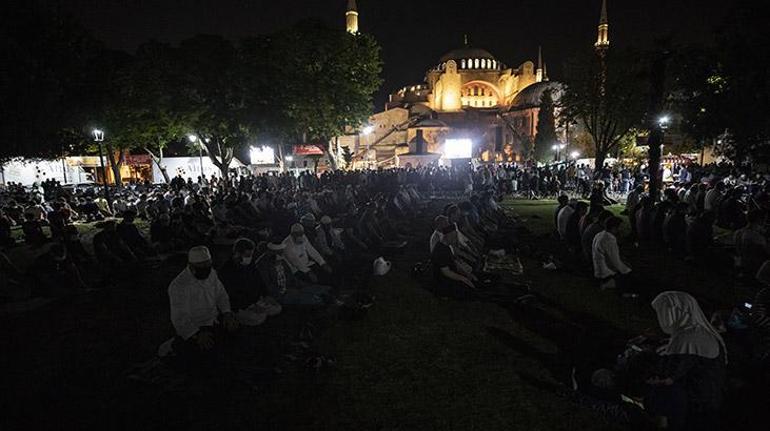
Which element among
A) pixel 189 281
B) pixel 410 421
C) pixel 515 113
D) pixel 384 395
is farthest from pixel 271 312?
pixel 515 113

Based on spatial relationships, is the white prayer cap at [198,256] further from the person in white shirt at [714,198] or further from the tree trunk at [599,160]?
the tree trunk at [599,160]

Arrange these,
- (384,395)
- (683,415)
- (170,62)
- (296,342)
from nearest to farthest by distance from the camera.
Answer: (683,415)
(384,395)
(296,342)
(170,62)

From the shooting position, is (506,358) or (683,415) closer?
(683,415)

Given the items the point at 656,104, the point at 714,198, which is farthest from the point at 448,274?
the point at 656,104

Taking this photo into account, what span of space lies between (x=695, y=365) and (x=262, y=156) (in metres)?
45.1

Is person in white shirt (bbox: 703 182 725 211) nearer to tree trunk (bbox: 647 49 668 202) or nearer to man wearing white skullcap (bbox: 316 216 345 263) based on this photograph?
tree trunk (bbox: 647 49 668 202)

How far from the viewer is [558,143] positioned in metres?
58.6

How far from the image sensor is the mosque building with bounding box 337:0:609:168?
2514 inches

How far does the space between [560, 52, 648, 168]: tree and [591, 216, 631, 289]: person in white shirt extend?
22020mm

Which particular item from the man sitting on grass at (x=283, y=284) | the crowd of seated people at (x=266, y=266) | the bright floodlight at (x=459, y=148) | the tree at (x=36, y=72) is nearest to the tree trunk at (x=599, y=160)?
the bright floodlight at (x=459, y=148)

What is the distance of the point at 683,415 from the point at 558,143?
59848 millimetres

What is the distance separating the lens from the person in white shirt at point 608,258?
7.57m

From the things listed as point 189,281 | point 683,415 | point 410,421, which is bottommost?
point 410,421

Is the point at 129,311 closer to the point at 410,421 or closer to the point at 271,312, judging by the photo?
the point at 271,312
